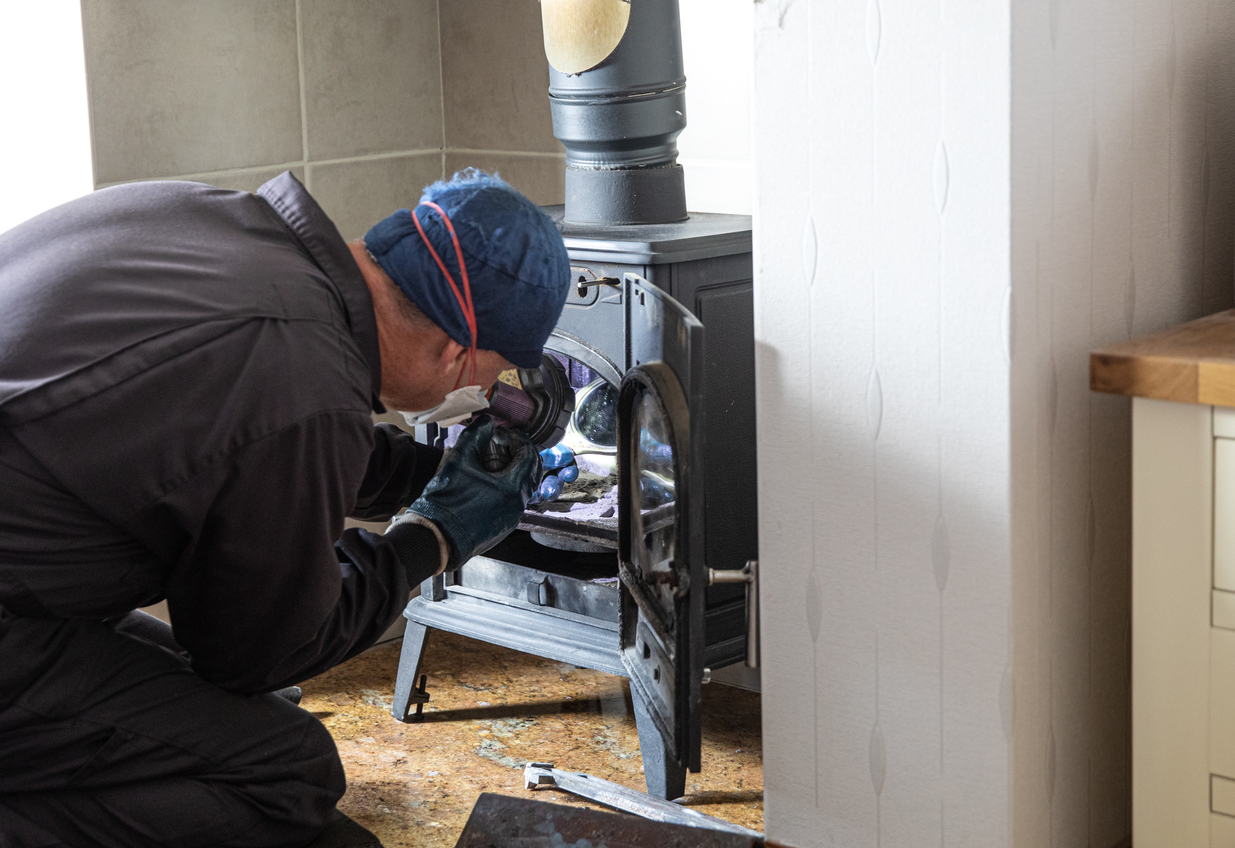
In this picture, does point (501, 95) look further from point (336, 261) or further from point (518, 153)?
point (336, 261)

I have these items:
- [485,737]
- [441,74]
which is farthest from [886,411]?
[441,74]

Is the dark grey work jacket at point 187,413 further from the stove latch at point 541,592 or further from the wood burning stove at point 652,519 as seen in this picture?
the stove latch at point 541,592

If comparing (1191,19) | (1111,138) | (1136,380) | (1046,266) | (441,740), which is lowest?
(441,740)

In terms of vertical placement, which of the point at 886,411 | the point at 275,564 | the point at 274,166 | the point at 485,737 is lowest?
the point at 485,737

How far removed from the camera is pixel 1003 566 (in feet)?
4.98

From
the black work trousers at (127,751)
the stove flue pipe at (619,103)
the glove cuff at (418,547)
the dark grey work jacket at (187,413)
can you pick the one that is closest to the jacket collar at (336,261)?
the dark grey work jacket at (187,413)

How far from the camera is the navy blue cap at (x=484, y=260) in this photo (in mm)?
1610

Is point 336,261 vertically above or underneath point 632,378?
above

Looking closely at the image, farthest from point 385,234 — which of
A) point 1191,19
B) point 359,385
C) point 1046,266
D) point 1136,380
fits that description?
point 1191,19

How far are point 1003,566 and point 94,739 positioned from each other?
1.11m

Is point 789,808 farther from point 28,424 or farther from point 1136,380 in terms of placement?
point 28,424

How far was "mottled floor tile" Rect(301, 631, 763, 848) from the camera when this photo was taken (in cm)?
213

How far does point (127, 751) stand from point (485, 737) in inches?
33.8

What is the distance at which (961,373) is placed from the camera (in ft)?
4.99
